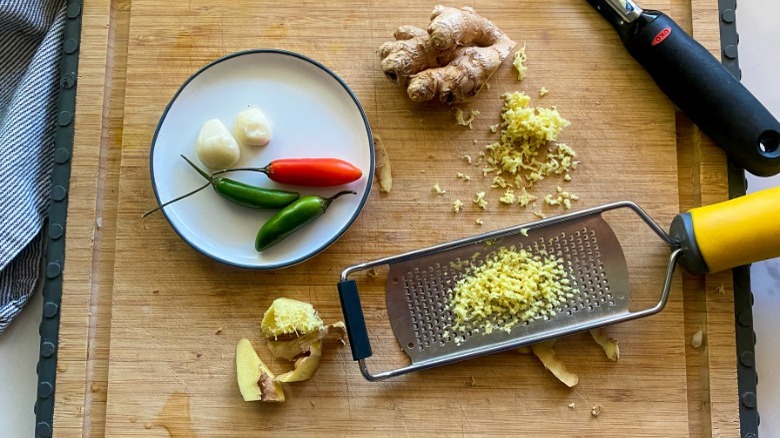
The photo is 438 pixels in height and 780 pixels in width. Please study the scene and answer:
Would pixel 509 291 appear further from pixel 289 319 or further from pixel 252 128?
pixel 252 128

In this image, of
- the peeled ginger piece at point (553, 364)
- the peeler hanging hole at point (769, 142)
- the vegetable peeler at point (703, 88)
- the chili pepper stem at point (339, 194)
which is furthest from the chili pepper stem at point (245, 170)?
the peeler hanging hole at point (769, 142)

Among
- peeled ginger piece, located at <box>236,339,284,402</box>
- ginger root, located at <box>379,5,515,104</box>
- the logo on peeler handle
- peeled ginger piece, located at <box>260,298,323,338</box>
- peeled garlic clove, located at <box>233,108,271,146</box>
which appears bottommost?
peeled ginger piece, located at <box>236,339,284,402</box>

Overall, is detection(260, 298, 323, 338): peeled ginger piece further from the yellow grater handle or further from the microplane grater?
the yellow grater handle

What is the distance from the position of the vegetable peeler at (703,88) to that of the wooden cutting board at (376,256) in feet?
0.18

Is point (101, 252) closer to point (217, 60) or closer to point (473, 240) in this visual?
point (217, 60)

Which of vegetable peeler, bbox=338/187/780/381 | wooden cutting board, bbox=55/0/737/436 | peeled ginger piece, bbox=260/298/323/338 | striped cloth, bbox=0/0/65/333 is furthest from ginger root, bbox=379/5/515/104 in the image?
striped cloth, bbox=0/0/65/333

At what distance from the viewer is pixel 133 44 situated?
1.51m

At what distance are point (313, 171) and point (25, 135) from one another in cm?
66

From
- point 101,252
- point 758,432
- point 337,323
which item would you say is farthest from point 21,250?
point 758,432

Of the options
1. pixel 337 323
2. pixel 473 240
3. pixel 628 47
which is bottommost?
pixel 337 323

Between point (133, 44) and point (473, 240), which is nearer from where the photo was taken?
point (473, 240)

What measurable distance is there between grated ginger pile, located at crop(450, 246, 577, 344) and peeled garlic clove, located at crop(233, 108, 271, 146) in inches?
20.3

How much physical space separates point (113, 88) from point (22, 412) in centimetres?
74

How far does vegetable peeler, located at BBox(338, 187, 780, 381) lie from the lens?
4.43ft
